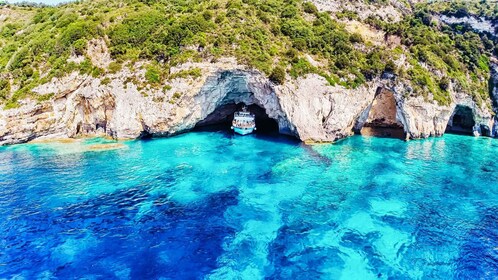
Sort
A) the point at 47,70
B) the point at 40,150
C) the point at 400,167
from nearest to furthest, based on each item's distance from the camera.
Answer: the point at 400,167
the point at 40,150
the point at 47,70

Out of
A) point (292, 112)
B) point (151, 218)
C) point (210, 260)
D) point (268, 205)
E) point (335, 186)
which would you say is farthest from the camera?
point (292, 112)

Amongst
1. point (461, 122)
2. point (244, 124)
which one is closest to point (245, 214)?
point (244, 124)

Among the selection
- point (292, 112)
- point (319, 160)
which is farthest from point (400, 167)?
point (292, 112)

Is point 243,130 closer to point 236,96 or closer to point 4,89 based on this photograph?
point 236,96

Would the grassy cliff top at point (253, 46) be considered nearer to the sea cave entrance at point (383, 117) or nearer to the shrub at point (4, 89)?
the shrub at point (4, 89)

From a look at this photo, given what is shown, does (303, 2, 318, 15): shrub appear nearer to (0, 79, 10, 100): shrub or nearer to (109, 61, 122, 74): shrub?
(109, 61, 122, 74): shrub

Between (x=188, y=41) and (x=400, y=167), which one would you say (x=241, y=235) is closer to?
A: (x=400, y=167)
